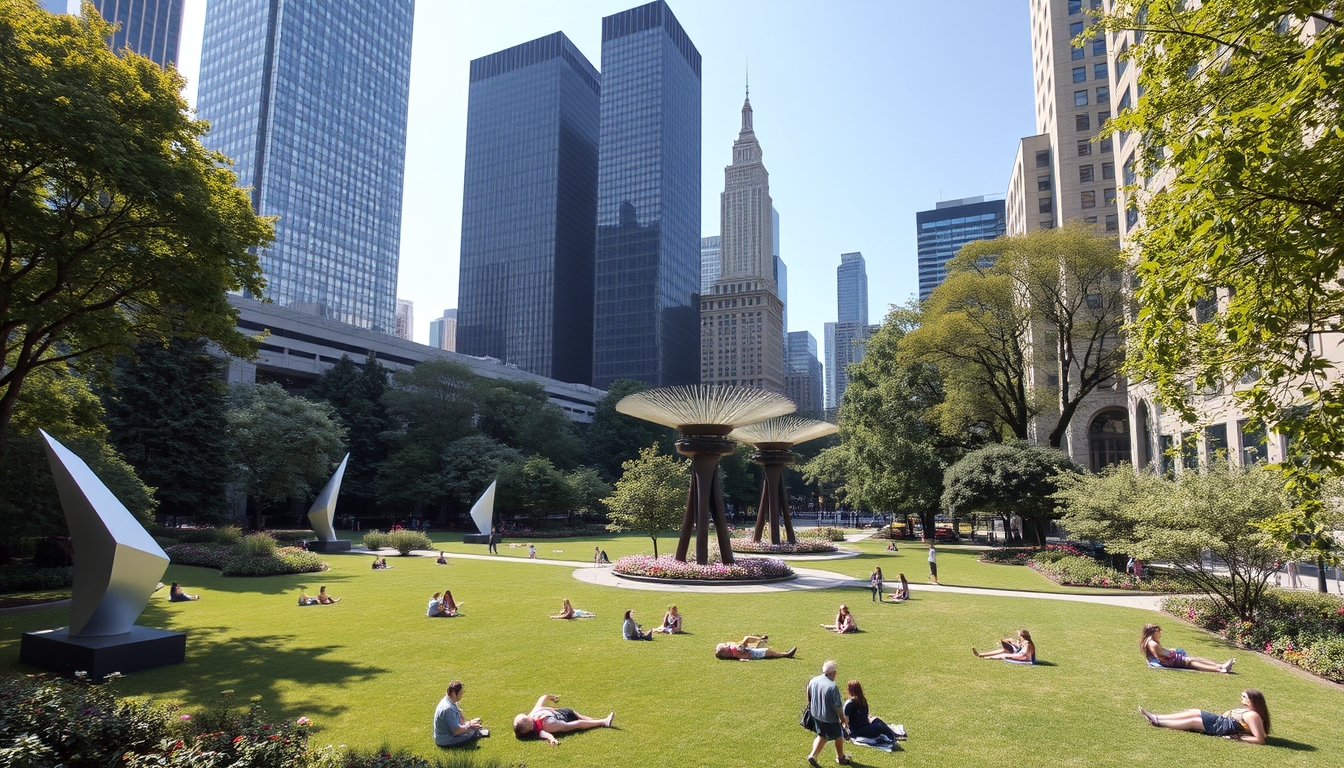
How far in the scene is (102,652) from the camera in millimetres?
11320

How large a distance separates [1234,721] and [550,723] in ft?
30.1

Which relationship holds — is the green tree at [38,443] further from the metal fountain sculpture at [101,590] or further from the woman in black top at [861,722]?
the woman in black top at [861,722]

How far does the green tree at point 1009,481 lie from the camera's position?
30.8 m

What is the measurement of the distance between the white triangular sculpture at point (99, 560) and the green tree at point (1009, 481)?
101 ft

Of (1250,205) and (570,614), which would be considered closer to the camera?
(1250,205)

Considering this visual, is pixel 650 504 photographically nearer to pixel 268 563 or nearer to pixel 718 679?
pixel 268 563

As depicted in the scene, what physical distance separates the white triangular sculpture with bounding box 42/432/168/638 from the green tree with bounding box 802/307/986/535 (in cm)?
3563

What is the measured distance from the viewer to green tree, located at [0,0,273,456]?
40.0 feet

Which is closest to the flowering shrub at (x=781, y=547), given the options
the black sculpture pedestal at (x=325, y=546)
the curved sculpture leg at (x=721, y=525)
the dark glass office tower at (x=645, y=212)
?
the curved sculpture leg at (x=721, y=525)

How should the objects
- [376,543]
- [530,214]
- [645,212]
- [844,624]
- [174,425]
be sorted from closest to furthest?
[844,624]
[376,543]
[174,425]
[530,214]
[645,212]

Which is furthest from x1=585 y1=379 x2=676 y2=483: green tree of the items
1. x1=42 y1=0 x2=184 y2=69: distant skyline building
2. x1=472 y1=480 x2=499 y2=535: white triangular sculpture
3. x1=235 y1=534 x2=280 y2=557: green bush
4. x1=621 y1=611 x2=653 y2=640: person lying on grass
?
x1=42 y1=0 x2=184 y2=69: distant skyline building

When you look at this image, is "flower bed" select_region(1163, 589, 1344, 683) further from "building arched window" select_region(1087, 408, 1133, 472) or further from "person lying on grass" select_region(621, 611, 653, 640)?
"building arched window" select_region(1087, 408, 1133, 472)

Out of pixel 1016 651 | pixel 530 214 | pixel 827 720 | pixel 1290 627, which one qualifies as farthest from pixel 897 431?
pixel 530 214

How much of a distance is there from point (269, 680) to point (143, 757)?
533 centimetres
